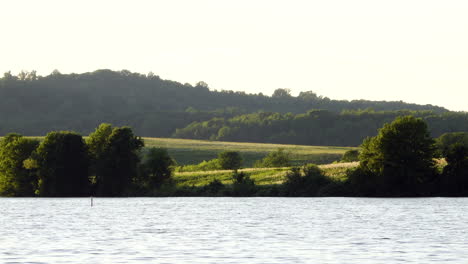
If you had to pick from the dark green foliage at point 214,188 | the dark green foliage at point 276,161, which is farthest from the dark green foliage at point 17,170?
the dark green foliage at point 276,161

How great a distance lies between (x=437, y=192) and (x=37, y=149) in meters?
58.1

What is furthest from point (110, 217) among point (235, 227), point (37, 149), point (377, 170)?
point (37, 149)

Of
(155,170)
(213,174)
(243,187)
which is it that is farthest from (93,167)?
(213,174)

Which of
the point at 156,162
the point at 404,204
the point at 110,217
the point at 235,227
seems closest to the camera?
the point at 235,227

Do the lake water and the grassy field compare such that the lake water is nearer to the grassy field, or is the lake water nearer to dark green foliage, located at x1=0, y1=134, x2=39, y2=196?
the grassy field

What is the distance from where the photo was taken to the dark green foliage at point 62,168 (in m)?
138

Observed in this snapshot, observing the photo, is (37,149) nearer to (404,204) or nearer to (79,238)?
(404,204)

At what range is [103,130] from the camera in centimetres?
14312

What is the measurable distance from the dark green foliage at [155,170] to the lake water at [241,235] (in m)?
43.5

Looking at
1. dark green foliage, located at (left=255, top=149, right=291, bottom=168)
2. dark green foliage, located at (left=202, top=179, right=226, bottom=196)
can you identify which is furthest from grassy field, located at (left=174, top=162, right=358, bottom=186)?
dark green foliage, located at (left=255, top=149, right=291, bottom=168)

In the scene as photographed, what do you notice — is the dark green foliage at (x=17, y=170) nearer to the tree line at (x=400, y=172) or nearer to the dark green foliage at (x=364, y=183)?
the tree line at (x=400, y=172)

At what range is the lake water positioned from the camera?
1745 inches

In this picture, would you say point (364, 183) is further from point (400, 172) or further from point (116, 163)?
point (116, 163)

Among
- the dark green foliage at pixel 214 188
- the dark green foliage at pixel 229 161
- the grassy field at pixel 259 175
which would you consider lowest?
the dark green foliage at pixel 214 188
